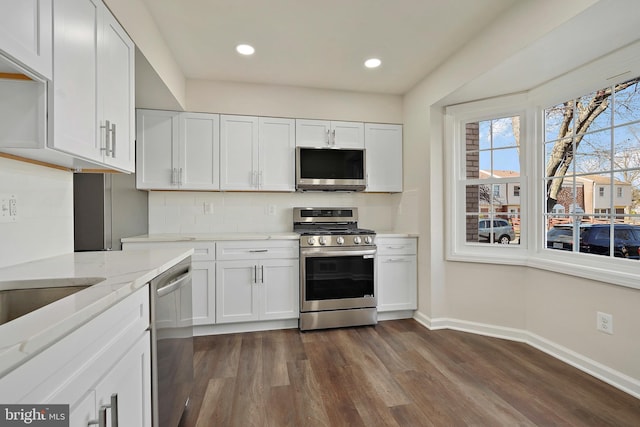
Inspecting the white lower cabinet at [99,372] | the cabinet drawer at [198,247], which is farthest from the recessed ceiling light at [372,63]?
the white lower cabinet at [99,372]

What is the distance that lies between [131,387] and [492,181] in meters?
3.07

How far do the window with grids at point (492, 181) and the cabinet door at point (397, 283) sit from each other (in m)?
0.66

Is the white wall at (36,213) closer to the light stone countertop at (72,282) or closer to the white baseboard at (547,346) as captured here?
the light stone countertop at (72,282)

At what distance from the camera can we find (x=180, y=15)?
212 centimetres

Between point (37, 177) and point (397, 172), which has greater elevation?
point (397, 172)

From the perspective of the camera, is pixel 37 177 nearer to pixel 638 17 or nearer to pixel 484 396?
pixel 484 396

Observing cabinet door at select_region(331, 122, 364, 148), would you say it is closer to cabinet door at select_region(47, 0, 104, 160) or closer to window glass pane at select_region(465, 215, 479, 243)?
window glass pane at select_region(465, 215, 479, 243)

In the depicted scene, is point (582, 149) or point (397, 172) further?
point (397, 172)

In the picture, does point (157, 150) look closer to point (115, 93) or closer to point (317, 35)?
point (115, 93)

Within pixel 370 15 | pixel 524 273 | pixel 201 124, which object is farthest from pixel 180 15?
pixel 524 273

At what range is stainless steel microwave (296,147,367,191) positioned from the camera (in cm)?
323

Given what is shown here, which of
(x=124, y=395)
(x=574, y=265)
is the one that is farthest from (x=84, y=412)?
(x=574, y=265)

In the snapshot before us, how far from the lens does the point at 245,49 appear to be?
8.38 feet

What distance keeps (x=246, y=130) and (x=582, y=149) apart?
2981 mm
